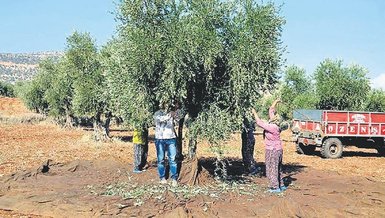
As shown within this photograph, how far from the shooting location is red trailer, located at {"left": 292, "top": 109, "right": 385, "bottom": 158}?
73.2 ft

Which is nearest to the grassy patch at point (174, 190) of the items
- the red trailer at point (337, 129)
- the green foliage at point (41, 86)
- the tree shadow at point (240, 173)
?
the tree shadow at point (240, 173)

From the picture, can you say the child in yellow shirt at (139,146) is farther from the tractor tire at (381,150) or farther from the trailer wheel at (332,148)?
the tractor tire at (381,150)

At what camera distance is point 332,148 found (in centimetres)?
2272

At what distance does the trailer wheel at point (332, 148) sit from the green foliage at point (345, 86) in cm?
1473

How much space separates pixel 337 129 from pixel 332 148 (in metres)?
1.09

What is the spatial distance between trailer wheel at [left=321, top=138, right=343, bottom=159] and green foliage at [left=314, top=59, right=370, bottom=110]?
14727 millimetres

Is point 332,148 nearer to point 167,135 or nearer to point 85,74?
point 167,135

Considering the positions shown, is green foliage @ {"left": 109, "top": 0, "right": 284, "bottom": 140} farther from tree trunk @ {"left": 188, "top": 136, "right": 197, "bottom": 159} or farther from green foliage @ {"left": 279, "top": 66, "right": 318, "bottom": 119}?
green foliage @ {"left": 279, "top": 66, "right": 318, "bottom": 119}

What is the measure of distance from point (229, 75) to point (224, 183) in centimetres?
313

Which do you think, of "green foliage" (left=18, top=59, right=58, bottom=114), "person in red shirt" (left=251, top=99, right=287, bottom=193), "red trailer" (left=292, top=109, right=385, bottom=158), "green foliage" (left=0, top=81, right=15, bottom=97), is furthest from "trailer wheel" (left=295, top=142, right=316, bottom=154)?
"green foliage" (left=0, top=81, right=15, bottom=97)

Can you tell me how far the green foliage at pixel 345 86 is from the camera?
119 ft

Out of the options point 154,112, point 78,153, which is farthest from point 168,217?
point 78,153

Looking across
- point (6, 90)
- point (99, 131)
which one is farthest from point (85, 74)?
point (6, 90)

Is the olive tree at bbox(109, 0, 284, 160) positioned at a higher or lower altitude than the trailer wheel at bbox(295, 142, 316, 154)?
higher
